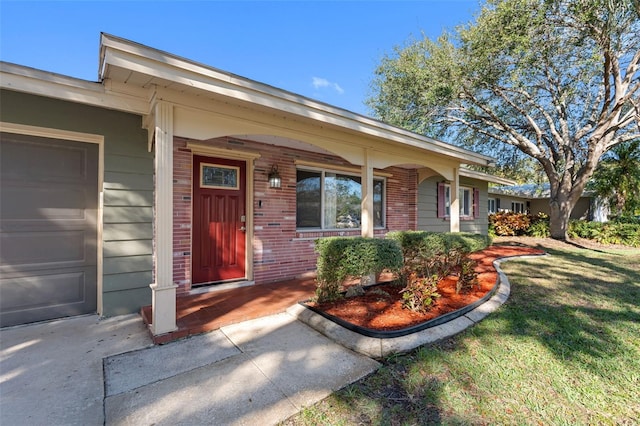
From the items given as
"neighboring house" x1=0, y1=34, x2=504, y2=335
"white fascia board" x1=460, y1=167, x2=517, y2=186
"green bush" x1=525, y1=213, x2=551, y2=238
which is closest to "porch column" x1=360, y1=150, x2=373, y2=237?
"neighboring house" x1=0, y1=34, x2=504, y2=335

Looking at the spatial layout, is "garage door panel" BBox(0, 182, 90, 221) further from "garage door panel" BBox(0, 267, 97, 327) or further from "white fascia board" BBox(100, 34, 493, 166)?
"white fascia board" BBox(100, 34, 493, 166)

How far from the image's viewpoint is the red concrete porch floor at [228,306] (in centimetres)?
315

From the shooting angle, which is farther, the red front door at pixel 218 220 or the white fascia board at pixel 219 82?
the red front door at pixel 218 220

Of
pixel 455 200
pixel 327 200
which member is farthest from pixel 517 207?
pixel 327 200

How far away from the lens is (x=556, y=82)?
32.2 feet

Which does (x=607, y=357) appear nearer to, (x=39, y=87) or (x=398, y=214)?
(x=398, y=214)

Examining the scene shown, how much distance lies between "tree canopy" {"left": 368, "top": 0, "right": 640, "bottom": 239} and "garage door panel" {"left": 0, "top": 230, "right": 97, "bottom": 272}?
9648 millimetres

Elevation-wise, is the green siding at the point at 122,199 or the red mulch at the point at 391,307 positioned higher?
the green siding at the point at 122,199

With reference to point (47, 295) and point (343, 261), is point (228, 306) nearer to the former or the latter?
point (343, 261)

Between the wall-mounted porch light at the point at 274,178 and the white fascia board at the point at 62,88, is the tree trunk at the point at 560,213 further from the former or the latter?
the white fascia board at the point at 62,88

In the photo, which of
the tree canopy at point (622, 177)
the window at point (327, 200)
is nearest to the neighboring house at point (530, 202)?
the tree canopy at point (622, 177)

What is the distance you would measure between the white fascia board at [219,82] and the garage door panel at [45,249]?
78.2 inches

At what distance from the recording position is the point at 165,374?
7.74ft

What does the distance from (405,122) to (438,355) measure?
1009cm
